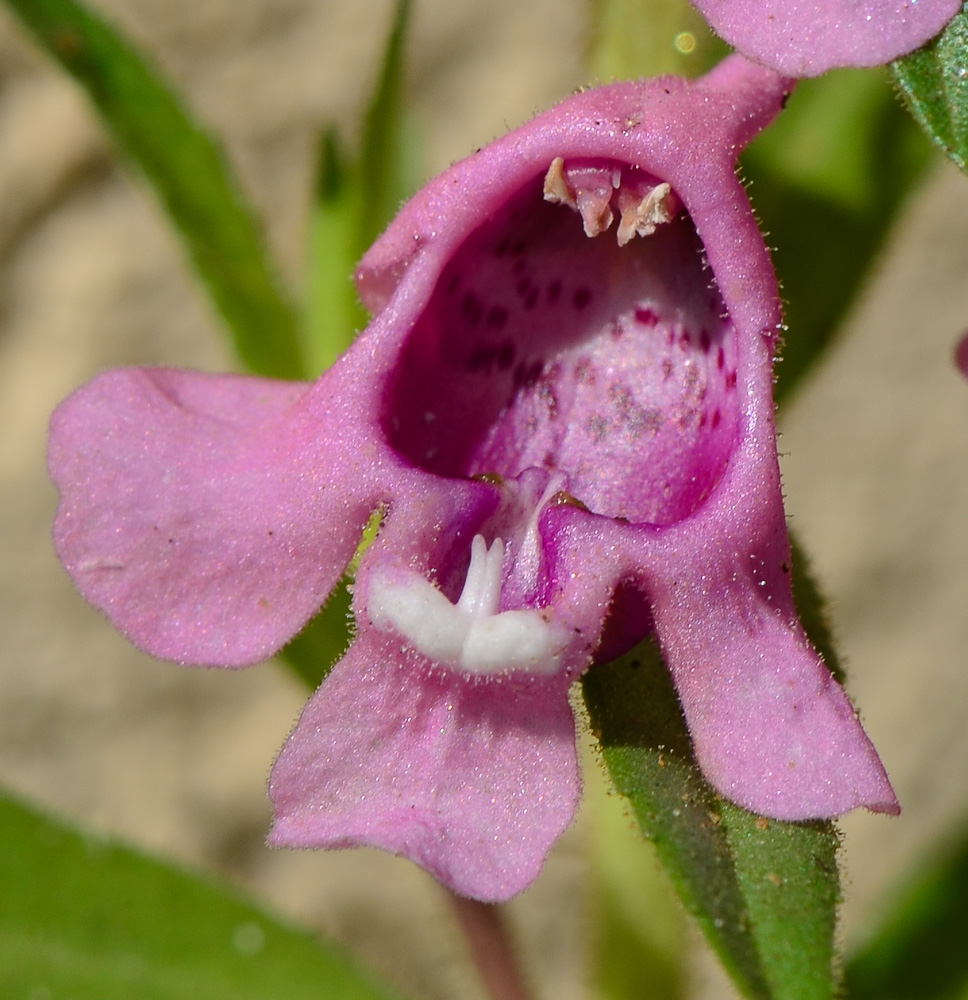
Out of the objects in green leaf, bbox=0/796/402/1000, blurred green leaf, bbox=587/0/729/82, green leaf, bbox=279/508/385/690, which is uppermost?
blurred green leaf, bbox=587/0/729/82

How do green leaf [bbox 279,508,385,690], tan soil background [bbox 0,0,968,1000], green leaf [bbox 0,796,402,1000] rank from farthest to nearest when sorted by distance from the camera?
1. tan soil background [bbox 0,0,968,1000]
2. green leaf [bbox 0,796,402,1000]
3. green leaf [bbox 279,508,385,690]

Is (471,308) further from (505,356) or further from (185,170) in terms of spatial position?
(185,170)

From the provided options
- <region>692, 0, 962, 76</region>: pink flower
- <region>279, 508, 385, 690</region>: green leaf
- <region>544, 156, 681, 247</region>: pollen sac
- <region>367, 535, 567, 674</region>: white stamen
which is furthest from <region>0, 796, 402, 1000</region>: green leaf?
<region>692, 0, 962, 76</region>: pink flower

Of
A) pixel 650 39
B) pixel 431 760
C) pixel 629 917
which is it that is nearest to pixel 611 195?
pixel 650 39

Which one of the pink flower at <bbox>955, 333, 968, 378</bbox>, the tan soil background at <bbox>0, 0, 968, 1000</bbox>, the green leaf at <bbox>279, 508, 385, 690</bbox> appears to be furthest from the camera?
the tan soil background at <bbox>0, 0, 968, 1000</bbox>

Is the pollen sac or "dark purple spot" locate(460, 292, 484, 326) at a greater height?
the pollen sac

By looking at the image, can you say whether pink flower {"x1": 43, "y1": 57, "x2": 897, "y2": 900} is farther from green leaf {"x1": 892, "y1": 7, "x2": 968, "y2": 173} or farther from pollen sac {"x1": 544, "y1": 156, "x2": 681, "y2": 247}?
green leaf {"x1": 892, "y1": 7, "x2": 968, "y2": 173}
